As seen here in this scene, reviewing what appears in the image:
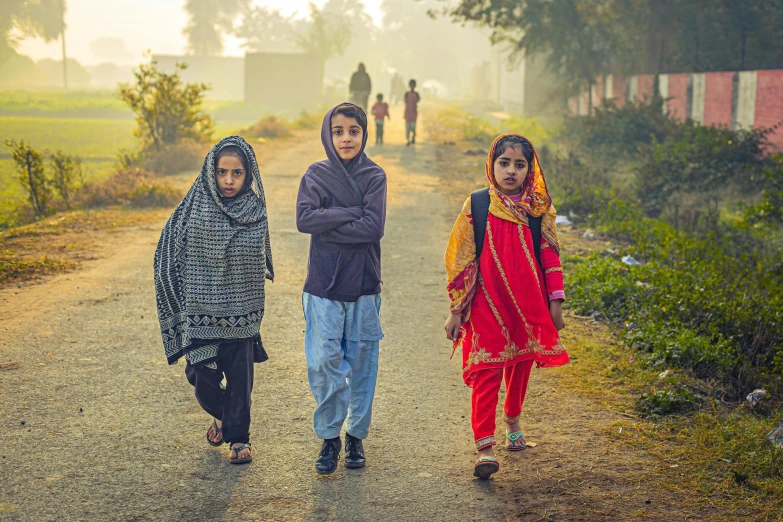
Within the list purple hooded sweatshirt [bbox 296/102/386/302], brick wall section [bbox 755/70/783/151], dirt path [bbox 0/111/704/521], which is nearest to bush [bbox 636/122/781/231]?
brick wall section [bbox 755/70/783/151]

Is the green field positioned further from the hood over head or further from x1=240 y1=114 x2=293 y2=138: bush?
the hood over head

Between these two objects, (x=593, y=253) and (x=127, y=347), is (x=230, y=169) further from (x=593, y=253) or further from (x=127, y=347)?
(x=593, y=253)

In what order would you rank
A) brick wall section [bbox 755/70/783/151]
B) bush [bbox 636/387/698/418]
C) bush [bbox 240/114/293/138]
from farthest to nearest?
bush [bbox 240/114/293/138], brick wall section [bbox 755/70/783/151], bush [bbox 636/387/698/418]

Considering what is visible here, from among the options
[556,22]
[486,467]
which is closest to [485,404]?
[486,467]

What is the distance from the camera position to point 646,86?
2256cm

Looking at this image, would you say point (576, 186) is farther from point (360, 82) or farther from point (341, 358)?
point (341, 358)

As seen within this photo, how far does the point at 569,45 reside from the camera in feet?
82.5

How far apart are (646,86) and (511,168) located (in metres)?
20.2

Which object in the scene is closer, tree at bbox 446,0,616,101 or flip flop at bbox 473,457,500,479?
flip flop at bbox 473,457,500,479

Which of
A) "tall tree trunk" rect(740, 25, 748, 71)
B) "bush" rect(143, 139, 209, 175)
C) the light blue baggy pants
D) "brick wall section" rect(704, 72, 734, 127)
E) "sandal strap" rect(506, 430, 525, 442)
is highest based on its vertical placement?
"tall tree trunk" rect(740, 25, 748, 71)

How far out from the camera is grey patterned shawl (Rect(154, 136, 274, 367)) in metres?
3.93

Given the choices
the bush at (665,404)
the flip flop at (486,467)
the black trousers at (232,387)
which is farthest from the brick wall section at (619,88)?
the black trousers at (232,387)

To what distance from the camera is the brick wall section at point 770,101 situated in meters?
14.9

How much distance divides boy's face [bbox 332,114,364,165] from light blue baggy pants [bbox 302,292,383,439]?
70 centimetres
